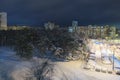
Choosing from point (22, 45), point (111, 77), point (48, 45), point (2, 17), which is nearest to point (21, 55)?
point (22, 45)

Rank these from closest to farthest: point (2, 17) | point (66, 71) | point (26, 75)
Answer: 1. point (26, 75)
2. point (66, 71)
3. point (2, 17)

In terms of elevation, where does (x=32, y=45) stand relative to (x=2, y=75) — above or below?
above

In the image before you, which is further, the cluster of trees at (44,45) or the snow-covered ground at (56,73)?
the cluster of trees at (44,45)

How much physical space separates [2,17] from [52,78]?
108 metres

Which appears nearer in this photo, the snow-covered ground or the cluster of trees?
the snow-covered ground

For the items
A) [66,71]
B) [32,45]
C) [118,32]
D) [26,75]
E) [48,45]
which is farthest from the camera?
[118,32]

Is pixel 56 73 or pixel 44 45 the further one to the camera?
pixel 44 45

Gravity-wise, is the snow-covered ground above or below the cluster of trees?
below

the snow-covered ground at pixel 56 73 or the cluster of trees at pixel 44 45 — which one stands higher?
the cluster of trees at pixel 44 45

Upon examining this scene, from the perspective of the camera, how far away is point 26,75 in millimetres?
25656

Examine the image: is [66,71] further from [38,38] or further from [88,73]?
[38,38]

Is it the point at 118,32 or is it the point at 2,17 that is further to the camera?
the point at 118,32

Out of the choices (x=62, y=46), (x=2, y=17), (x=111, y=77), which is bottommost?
(x=111, y=77)

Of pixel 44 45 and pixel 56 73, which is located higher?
pixel 44 45
